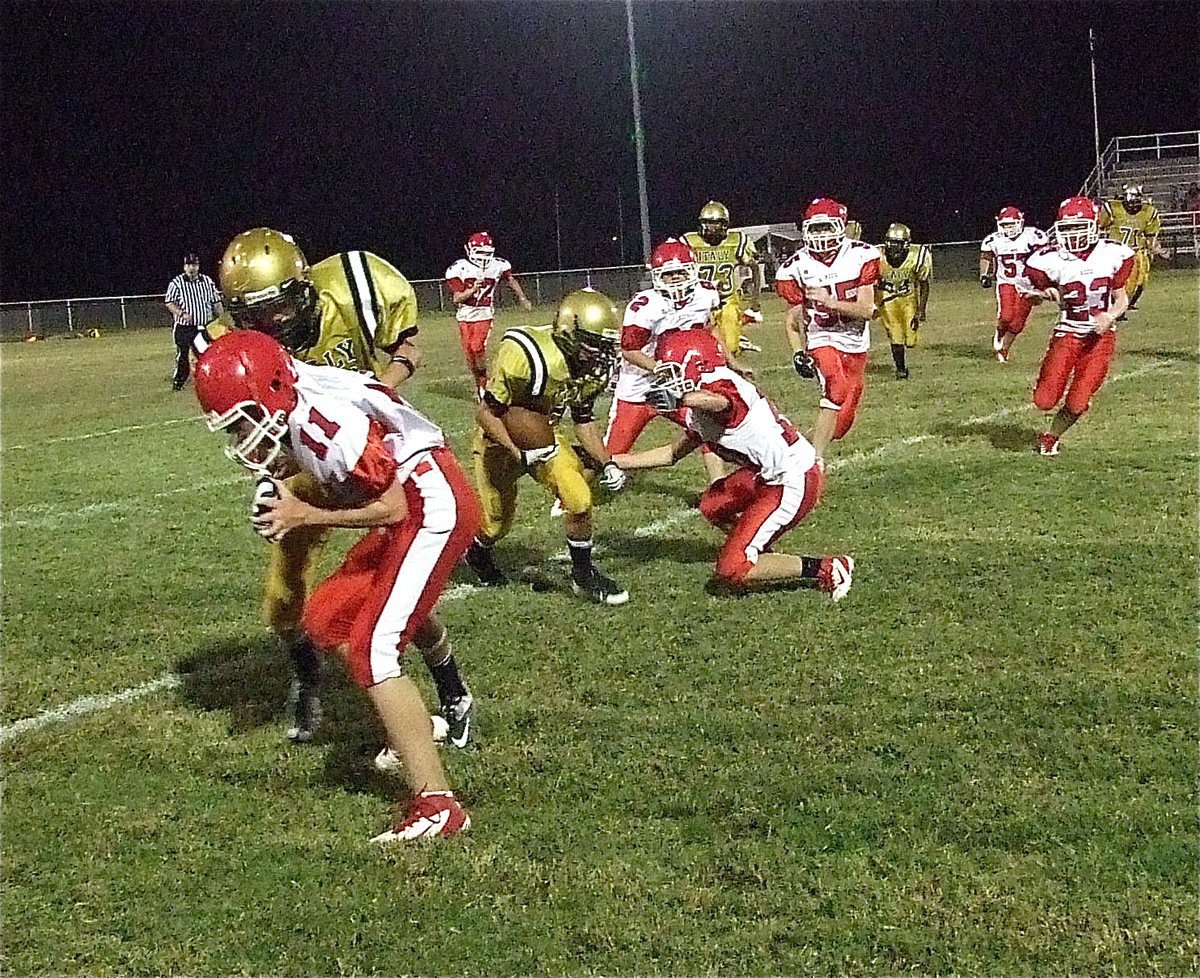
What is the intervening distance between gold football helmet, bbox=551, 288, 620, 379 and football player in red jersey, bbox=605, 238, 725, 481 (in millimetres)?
2135

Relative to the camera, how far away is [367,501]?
347 cm

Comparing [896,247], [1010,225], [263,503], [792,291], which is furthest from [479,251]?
[263,503]

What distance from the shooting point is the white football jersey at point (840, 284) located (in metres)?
8.37

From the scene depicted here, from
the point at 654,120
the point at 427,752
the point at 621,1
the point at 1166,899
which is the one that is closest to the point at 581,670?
the point at 427,752

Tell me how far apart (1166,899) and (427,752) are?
1799 millimetres

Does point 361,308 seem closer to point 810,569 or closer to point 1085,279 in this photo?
point 810,569

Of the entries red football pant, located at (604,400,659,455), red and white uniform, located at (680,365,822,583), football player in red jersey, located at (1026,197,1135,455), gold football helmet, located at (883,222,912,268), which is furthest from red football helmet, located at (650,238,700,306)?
gold football helmet, located at (883,222,912,268)

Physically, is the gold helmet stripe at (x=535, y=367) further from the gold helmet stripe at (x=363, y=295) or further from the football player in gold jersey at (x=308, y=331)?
the gold helmet stripe at (x=363, y=295)

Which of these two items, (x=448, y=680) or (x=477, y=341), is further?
(x=477, y=341)

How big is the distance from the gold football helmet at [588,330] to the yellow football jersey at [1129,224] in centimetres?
1454

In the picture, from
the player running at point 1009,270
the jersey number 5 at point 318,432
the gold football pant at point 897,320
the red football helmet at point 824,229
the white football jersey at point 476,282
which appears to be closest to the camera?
the jersey number 5 at point 318,432

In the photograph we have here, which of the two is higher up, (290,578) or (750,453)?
(750,453)

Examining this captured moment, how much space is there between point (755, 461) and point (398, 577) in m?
2.40

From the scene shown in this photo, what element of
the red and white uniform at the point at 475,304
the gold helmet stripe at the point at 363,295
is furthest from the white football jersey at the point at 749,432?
the red and white uniform at the point at 475,304
